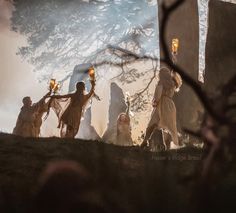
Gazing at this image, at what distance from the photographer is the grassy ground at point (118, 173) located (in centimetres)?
405

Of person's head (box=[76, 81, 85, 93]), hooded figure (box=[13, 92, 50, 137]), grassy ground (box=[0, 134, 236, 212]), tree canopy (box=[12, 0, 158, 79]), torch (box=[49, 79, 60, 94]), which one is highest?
tree canopy (box=[12, 0, 158, 79])

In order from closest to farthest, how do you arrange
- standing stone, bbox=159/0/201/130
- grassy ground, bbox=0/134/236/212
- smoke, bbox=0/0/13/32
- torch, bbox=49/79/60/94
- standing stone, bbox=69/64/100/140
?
grassy ground, bbox=0/134/236/212
torch, bbox=49/79/60/94
standing stone, bbox=159/0/201/130
standing stone, bbox=69/64/100/140
smoke, bbox=0/0/13/32

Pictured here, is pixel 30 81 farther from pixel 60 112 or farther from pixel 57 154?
pixel 57 154

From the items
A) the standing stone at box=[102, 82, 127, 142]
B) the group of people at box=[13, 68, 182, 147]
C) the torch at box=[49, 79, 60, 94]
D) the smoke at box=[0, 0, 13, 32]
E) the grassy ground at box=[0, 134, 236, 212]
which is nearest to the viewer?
the grassy ground at box=[0, 134, 236, 212]

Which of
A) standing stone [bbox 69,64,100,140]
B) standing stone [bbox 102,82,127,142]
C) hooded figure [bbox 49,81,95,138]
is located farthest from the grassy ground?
standing stone [bbox 102,82,127,142]

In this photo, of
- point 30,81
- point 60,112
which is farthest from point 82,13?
point 60,112

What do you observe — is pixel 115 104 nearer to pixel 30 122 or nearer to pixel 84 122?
pixel 84 122

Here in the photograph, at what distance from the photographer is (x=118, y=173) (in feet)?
18.7

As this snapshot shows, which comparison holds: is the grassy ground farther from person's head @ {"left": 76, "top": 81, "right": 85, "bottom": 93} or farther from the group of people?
person's head @ {"left": 76, "top": 81, "right": 85, "bottom": 93}

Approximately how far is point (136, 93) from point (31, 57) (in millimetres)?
3267

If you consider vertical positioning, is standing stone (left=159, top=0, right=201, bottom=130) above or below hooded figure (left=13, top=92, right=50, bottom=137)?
above

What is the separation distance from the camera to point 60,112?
12.1 m

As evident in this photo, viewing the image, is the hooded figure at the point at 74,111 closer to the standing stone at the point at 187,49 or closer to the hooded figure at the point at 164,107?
the hooded figure at the point at 164,107

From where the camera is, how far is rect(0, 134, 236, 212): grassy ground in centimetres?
405
